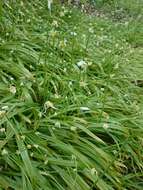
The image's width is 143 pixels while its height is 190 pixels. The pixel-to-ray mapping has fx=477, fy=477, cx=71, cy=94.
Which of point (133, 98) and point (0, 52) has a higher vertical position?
point (0, 52)

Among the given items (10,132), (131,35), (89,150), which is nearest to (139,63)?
(131,35)

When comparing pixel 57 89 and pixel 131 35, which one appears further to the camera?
pixel 131 35

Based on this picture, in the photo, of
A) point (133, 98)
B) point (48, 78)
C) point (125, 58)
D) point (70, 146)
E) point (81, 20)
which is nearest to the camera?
point (70, 146)

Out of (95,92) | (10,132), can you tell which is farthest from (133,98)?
(10,132)

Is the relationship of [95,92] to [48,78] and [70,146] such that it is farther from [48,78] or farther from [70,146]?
[70,146]

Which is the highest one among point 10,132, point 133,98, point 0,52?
point 0,52

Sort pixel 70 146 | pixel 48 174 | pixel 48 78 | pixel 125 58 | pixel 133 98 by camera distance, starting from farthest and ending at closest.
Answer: pixel 125 58 → pixel 133 98 → pixel 48 78 → pixel 70 146 → pixel 48 174
